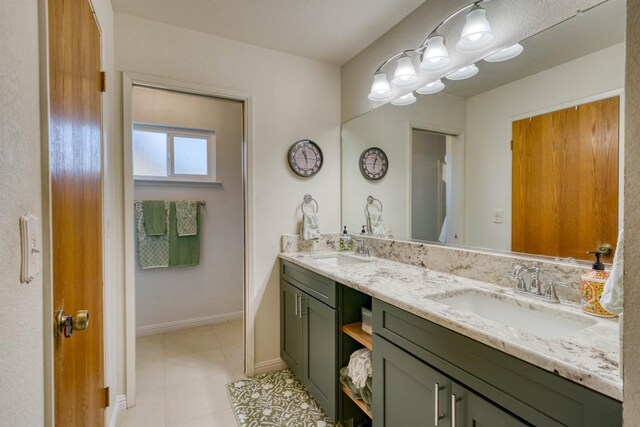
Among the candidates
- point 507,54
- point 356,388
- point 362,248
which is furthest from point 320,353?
point 507,54

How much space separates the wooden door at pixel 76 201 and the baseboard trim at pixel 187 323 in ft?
5.14

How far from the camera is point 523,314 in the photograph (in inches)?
46.6

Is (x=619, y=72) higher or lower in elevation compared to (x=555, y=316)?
higher

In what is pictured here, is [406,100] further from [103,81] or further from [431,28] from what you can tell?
[103,81]

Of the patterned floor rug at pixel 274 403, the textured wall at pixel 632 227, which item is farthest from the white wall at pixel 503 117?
the patterned floor rug at pixel 274 403

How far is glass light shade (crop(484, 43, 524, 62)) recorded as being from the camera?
1.36m

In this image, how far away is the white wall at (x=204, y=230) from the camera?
290 centimetres

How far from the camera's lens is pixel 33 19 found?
0.69 m

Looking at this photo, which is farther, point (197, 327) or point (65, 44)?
point (197, 327)

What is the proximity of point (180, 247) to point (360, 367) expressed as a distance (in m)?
2.21

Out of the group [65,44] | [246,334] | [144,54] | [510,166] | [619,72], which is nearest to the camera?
[65,44]

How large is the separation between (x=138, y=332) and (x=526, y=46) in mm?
3540

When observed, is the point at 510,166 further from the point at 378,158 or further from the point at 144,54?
the point at 144,54

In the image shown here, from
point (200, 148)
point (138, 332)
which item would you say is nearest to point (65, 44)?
point (200, 148)
